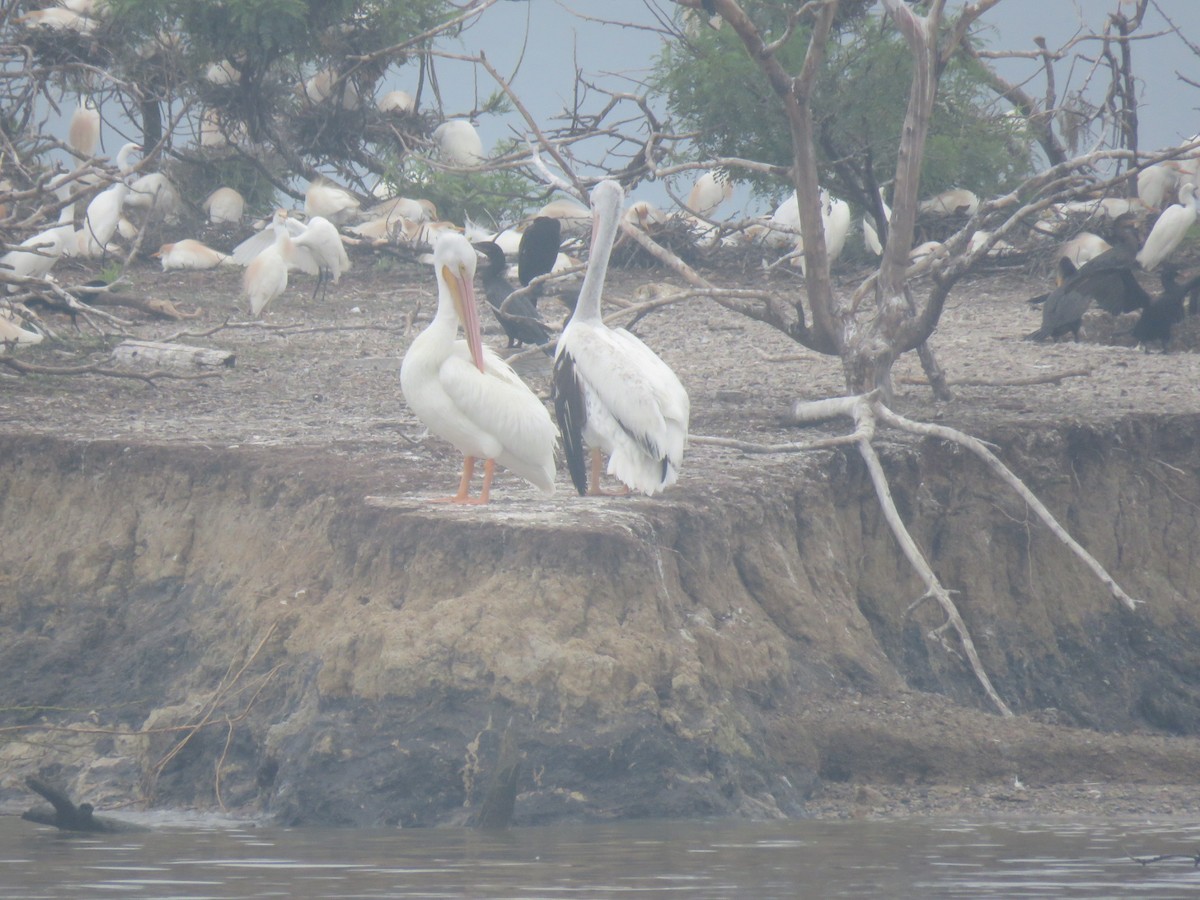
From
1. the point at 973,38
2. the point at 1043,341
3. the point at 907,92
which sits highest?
the point at 973,38

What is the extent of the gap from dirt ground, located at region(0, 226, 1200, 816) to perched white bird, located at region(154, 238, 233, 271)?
95 mm

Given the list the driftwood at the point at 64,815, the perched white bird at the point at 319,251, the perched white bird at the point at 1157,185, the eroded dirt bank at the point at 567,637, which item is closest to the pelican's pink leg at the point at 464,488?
the eroded dirt bank at the point at 567,637

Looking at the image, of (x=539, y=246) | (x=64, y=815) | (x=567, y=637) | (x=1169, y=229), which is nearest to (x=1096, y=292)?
(x=1169, y=229)

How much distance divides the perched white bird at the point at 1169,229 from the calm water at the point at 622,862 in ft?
28.2

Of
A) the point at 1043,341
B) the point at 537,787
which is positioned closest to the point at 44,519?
the point at 537,787

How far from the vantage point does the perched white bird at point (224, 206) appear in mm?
16281

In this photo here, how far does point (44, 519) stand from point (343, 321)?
223 inches

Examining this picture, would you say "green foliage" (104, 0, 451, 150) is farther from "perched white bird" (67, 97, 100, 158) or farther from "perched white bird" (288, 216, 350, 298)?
"perched white bird" (67, 97, 100, 158)

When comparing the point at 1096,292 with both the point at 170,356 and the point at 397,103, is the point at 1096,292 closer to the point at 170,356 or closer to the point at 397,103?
the point at 170,356

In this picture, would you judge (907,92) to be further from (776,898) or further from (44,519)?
(776,898)

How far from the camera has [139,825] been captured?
20.0ft

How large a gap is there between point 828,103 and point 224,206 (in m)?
8.30

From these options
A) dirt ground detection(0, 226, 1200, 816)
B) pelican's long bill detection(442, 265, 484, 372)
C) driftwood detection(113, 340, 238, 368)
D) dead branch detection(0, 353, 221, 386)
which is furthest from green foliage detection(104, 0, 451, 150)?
pelican's long bill detection(442, 265, 484, 372)

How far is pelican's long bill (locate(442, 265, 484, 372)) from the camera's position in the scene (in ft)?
24.4
